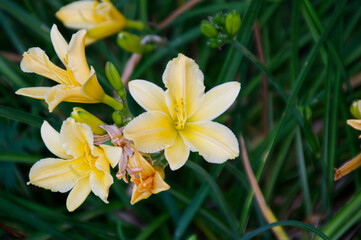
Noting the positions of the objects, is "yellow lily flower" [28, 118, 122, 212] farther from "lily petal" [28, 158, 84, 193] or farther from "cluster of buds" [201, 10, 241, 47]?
"cluster of buds" [201, 10, 241, 47]

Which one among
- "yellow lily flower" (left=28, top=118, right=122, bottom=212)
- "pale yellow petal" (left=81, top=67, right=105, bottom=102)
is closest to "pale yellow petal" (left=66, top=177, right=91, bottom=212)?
"yellow lily flower" (left=28, top=118, right=122, bottom=212)

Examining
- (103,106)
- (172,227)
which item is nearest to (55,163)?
(172,227)

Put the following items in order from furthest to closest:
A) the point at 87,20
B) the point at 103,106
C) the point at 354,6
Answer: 1. the point at 103,106
2. the point at 354,6
3. the point at 87,20

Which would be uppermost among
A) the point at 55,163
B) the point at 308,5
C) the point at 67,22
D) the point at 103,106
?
the point at 308,5

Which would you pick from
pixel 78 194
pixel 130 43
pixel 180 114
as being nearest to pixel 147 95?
pixel 180 114

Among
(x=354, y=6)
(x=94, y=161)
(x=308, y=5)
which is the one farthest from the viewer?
(x=354, y=6)

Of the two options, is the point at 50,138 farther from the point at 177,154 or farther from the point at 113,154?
the point at 177,154

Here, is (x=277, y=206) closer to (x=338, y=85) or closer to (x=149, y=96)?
(x=338, y=85)

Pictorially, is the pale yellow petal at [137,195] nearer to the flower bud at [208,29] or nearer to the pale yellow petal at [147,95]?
the pale yellow petal at [147,95]
